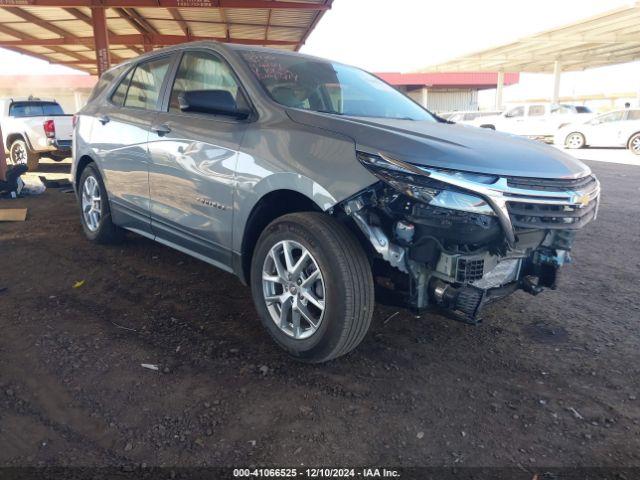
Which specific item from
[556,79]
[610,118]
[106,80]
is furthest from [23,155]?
[556,79]

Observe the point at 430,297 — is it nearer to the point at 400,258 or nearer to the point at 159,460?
the point at 400,258

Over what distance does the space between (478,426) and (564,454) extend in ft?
1.20

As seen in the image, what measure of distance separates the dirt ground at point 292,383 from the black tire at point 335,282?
21 centimetres

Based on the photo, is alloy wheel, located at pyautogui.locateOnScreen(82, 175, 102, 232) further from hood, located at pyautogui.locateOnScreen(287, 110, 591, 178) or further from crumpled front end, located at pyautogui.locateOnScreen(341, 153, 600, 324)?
crumpled front end, located at pyautogui.locateOnScreen(341, 153, 600, 324)

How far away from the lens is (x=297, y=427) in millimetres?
2281

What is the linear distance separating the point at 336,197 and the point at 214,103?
3.50 ft

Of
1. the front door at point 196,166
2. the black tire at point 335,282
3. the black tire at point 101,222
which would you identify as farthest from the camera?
the black tire at point 101,222

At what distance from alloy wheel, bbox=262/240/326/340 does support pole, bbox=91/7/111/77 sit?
10.9 metres

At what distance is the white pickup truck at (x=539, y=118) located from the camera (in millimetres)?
20359

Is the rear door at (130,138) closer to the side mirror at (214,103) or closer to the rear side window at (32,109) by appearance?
the side mirror at (214,103)

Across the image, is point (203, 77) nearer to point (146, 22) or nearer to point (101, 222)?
point (101, 222)

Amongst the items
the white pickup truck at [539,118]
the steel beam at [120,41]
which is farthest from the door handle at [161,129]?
the white pickup truck at [539,118]

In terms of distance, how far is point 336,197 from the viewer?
254cm

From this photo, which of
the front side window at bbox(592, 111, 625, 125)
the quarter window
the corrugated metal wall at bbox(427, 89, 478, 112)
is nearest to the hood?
the quarter window
